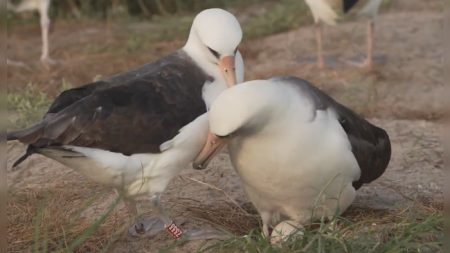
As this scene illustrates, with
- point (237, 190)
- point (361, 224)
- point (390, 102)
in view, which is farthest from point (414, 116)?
point (361, 224)

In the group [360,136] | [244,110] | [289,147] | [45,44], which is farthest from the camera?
[45,44]

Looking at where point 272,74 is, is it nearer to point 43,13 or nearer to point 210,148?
point 43,13

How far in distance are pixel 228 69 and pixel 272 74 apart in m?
3.63

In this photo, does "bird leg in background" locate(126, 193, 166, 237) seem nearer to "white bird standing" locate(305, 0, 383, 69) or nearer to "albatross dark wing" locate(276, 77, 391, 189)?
"albatross dark wing" locate(276, 77, 391, 189)

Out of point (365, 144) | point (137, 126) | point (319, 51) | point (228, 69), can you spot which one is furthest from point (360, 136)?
point (319, 51)

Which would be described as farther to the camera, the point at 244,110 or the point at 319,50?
the point at 319,50

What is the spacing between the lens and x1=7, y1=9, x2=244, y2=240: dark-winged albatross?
3.67 metres

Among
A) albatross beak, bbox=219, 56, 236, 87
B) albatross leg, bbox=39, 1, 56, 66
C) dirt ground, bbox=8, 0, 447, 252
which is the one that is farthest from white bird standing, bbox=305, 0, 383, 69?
A: albatross beak, bbox=219, 56, 236, 87

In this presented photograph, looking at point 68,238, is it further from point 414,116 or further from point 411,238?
point 414,116

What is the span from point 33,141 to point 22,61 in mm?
Result: 5431

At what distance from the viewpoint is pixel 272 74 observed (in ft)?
25.0

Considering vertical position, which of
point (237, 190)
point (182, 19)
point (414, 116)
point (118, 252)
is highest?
point (118, 252)

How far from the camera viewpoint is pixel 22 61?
8.81m

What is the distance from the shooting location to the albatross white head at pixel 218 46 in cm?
404
